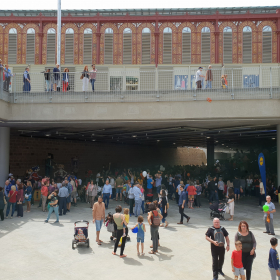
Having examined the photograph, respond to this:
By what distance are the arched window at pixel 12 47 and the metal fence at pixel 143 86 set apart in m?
10.0

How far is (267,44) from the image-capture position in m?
23.2

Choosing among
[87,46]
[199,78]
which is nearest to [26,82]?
[199,78]

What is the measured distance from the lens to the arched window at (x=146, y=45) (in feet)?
77.6

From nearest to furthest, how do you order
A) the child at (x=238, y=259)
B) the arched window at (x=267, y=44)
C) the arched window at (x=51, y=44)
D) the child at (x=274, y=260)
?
the child at (x=274, y=260) < the child at (x=238, y=259) < the arched window at (x=267, y=44) < the arched window at (x=51, y=44)

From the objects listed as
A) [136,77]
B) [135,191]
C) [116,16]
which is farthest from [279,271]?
[116,16]

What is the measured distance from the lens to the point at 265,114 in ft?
46.2

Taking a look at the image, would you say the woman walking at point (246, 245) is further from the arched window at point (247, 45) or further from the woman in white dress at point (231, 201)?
the arched window at point (247, 45)

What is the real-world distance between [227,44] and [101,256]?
66.5 ft

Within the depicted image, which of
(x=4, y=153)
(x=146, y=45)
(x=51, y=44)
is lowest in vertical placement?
(x=4, y=153)

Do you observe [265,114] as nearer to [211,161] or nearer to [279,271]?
[279,271]

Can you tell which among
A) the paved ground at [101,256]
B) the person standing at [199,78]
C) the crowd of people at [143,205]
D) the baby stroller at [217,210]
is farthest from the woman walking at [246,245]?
the person standing at [199,78]

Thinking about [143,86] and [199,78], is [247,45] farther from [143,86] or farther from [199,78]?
[143,86]

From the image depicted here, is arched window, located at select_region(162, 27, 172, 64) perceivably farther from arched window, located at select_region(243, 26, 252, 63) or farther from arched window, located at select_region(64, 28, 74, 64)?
arched window, located at select_region(64, 28, 74, 64)

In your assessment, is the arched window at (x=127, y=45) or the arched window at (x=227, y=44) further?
the arched window at (x=127, y=45)
